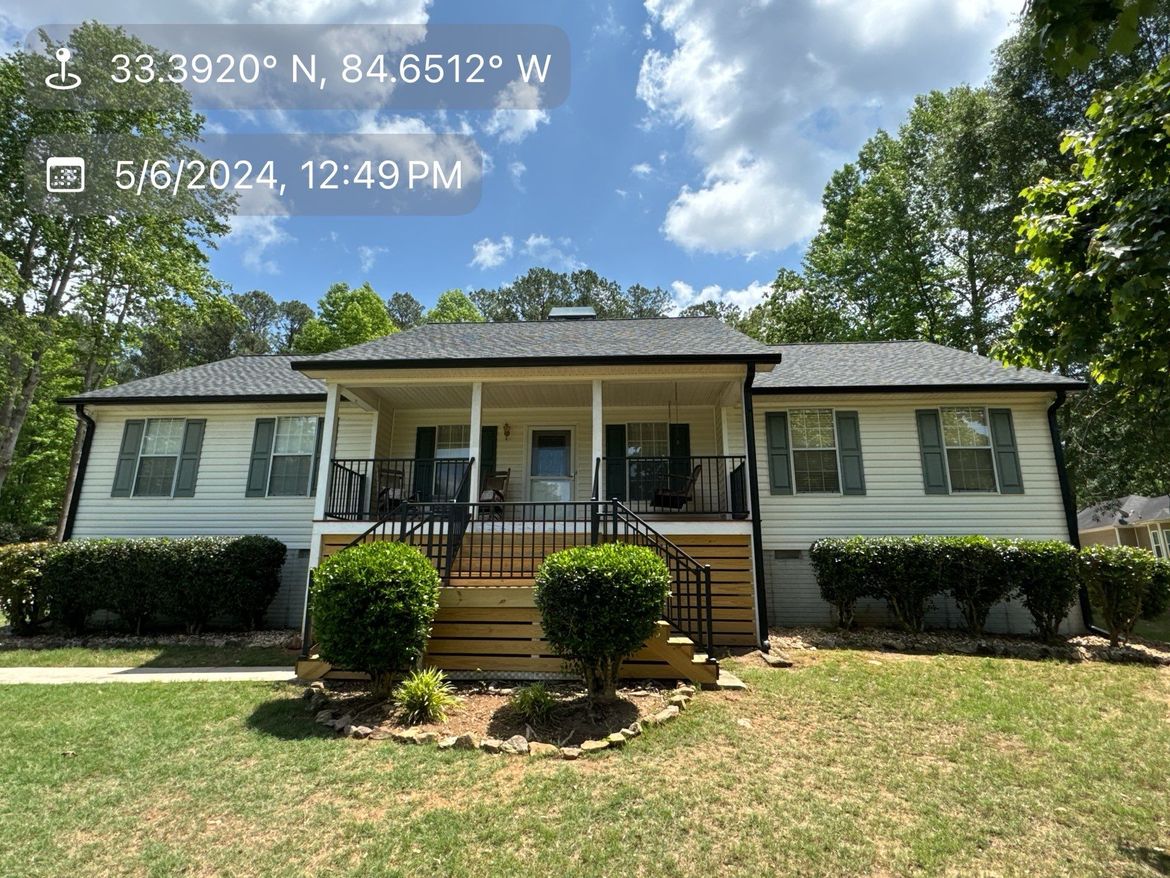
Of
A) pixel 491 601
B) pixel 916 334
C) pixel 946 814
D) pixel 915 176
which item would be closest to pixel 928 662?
pixel 946 814

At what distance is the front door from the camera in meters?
10.5

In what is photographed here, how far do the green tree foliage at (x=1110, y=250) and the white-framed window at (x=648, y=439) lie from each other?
607 cm

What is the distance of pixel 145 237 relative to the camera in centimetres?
1772

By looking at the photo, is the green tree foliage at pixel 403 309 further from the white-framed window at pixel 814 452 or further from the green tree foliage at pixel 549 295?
the white-framed window at pixel 814 452

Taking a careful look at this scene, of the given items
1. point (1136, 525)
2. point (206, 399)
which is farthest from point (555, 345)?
point (1136, 525)

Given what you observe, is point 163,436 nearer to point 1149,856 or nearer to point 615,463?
point 615,463

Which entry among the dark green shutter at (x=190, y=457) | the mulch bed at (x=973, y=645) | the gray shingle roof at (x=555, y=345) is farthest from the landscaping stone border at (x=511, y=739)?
the dark green shutter at (x=190, y=457)

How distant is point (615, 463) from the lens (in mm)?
10328

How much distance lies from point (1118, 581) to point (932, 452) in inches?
113

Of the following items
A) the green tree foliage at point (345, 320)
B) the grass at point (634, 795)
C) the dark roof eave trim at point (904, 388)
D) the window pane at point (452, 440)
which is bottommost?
the grass at point (634, 795)

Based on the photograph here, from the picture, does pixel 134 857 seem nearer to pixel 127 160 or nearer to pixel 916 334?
pixel 127 160

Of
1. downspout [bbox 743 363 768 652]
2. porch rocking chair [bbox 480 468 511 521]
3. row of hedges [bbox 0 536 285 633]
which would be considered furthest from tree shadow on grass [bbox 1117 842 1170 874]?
row of hedges [bbox 0 536 285 633]

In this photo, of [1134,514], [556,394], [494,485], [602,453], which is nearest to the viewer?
[602,453]

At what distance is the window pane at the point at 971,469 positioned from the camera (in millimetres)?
9328
